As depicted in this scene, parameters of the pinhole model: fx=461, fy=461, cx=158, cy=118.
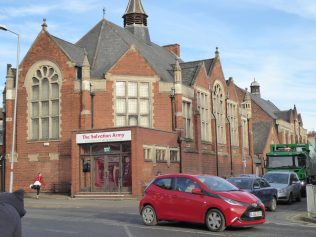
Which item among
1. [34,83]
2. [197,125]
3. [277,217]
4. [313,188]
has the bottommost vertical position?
[277,217]

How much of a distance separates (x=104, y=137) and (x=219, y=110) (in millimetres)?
15971

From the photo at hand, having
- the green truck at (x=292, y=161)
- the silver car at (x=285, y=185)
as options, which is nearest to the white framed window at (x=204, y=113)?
the green truck at (x=292, y=161)

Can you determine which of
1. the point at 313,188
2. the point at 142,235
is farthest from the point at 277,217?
the point at 142,235

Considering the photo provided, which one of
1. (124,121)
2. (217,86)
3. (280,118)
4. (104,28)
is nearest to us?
(124,121)

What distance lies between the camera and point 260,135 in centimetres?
6588

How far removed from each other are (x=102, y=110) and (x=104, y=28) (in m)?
9.47

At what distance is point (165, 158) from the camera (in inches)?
1237

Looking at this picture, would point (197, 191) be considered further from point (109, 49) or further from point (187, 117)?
point (109, 49)

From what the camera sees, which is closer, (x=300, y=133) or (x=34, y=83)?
Answer: (x=34, y=83)

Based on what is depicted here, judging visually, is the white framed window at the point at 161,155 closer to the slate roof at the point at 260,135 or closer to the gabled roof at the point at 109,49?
the gabled roof at the point at 109,49

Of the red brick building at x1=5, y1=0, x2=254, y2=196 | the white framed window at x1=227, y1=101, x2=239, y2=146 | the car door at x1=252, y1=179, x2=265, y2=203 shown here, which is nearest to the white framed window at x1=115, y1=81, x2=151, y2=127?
the red brick building at x1=5, y1=0, x2=254, y2=196

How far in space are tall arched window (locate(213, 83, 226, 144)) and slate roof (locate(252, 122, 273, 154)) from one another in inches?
811

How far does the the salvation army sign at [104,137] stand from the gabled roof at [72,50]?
6.38 metres

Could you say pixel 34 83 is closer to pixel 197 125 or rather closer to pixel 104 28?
pixel 104 28
